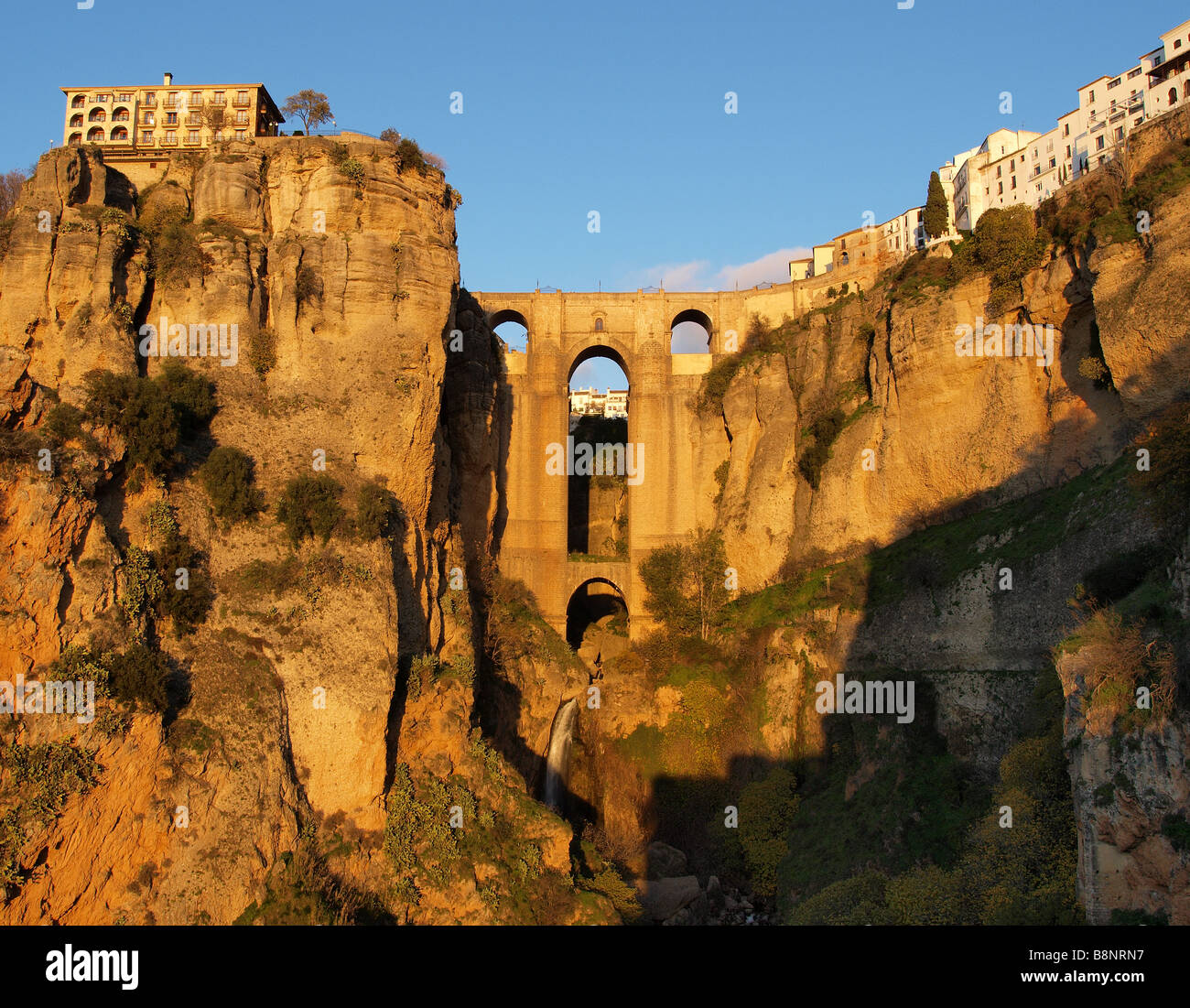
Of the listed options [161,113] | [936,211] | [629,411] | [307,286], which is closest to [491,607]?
[629,411]

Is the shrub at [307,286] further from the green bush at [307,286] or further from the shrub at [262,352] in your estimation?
the shrub at [262,352]

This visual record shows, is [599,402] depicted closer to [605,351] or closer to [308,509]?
[605,351]

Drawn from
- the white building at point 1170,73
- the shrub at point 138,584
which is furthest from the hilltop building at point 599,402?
the shrub at point 138,584

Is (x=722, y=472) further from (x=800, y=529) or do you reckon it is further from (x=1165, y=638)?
(x=1165, y=638)

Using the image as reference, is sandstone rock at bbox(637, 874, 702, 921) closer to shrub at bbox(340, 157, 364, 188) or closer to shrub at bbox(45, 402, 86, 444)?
shrub at bbox(45, 402, 86, 444)

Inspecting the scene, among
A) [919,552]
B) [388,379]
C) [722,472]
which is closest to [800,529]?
[722,472]

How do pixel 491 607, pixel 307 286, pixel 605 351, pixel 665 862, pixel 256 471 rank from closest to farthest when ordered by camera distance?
pixel 256 471 < pixel 307 286 < pixel 665 862 < pixel 491 607 < pixel 605 351

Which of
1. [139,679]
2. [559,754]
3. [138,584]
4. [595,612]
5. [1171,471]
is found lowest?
[559,754]
